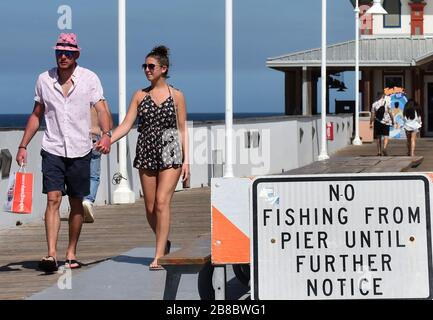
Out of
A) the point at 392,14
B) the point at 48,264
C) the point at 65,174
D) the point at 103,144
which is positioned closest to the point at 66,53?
the point at 103,144

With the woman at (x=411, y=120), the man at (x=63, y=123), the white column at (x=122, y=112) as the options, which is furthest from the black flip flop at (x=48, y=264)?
the woman at (x=411, y=120)

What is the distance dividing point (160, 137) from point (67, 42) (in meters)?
1.11

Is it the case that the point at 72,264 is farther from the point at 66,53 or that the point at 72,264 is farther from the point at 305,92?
the point at 305,92

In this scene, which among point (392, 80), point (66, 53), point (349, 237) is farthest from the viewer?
point (392, 80)

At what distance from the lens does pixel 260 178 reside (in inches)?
303

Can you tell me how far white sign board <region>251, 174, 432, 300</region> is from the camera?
7.50 meters

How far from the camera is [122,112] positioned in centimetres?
2084

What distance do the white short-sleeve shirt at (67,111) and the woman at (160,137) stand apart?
320 mm

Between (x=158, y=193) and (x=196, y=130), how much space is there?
42.6 feet

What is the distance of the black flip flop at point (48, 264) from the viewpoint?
11492mm

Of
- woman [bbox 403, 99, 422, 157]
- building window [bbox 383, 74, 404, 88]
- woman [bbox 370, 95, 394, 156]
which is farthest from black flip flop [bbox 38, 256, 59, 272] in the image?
building window [bbox 383, 74, 404, 88]
